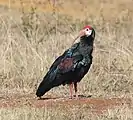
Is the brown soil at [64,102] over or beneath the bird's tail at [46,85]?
beneath

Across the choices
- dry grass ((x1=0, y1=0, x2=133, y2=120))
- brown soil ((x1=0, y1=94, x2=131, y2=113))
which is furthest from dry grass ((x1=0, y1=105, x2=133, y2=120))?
dry grass ((x1=0, y1=0, x2=133, y2=120))

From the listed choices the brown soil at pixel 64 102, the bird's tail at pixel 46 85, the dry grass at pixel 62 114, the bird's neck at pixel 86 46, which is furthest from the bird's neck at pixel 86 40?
the dry grass at pixel 62 114

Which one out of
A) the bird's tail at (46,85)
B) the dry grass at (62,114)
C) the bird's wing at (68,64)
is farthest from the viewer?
the bird's wing at (68,64)

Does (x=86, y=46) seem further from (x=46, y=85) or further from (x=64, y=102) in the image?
(x=64, y=102)

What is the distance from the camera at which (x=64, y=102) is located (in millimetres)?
11438

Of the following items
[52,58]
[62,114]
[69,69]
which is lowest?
[62,114]

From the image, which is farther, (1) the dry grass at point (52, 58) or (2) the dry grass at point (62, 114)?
(1) the dry grass at point (52, 58)

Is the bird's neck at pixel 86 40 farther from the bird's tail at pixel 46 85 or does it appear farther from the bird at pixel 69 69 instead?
the bird's tail at pixel 46 85

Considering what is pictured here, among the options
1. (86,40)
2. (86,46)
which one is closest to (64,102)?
(86,46)

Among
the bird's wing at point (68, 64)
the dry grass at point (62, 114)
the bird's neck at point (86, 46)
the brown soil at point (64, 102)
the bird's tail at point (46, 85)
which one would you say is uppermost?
the bird's neck at point (86, 46)

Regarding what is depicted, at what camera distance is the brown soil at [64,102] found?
36.0 ft

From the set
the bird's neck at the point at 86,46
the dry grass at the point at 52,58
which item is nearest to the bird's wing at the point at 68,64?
the bird's neck at the point at 86,46

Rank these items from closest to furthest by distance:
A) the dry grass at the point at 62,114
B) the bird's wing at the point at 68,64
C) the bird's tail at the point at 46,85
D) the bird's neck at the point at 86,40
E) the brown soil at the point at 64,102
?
the dry grass at the point at 62,114, the brown soil at the point at 64,102, the bird's tail at the point at 46,85, the bird's wing at the point at 68,64, the bird's neck at the point at 86,40

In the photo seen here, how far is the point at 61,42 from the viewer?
15664 mm
